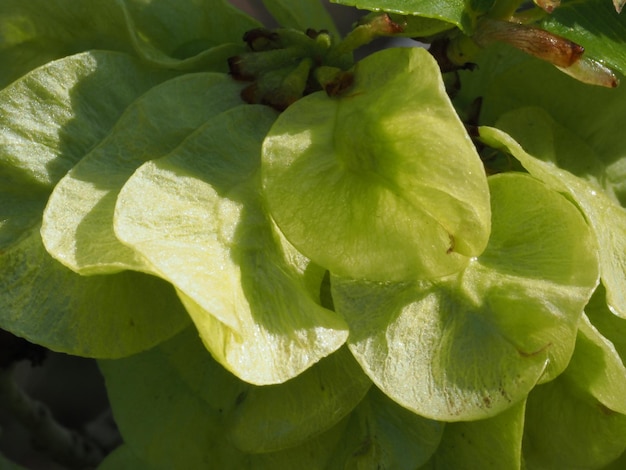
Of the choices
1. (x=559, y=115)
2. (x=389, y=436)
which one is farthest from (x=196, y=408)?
(x=559, y=115)

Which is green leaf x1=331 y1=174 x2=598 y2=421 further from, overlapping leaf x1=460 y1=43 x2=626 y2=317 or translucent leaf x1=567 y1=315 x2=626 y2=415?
overlapping leaf x1=460 y1=43 x2=626 y2=317

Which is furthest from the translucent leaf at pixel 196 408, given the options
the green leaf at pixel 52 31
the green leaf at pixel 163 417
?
the green leaf at pixel 52 31

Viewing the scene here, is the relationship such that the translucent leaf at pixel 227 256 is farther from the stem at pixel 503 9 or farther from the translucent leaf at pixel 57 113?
the stem at pixel 503 9

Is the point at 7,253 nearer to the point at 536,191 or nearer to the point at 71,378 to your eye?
the point at 536,191

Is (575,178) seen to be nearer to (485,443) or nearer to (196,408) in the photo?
(485,443)

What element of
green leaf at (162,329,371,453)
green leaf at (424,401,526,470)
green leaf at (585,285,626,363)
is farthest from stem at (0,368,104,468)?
green leaf at (585,285,626,363)

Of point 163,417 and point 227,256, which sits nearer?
point 227,256
